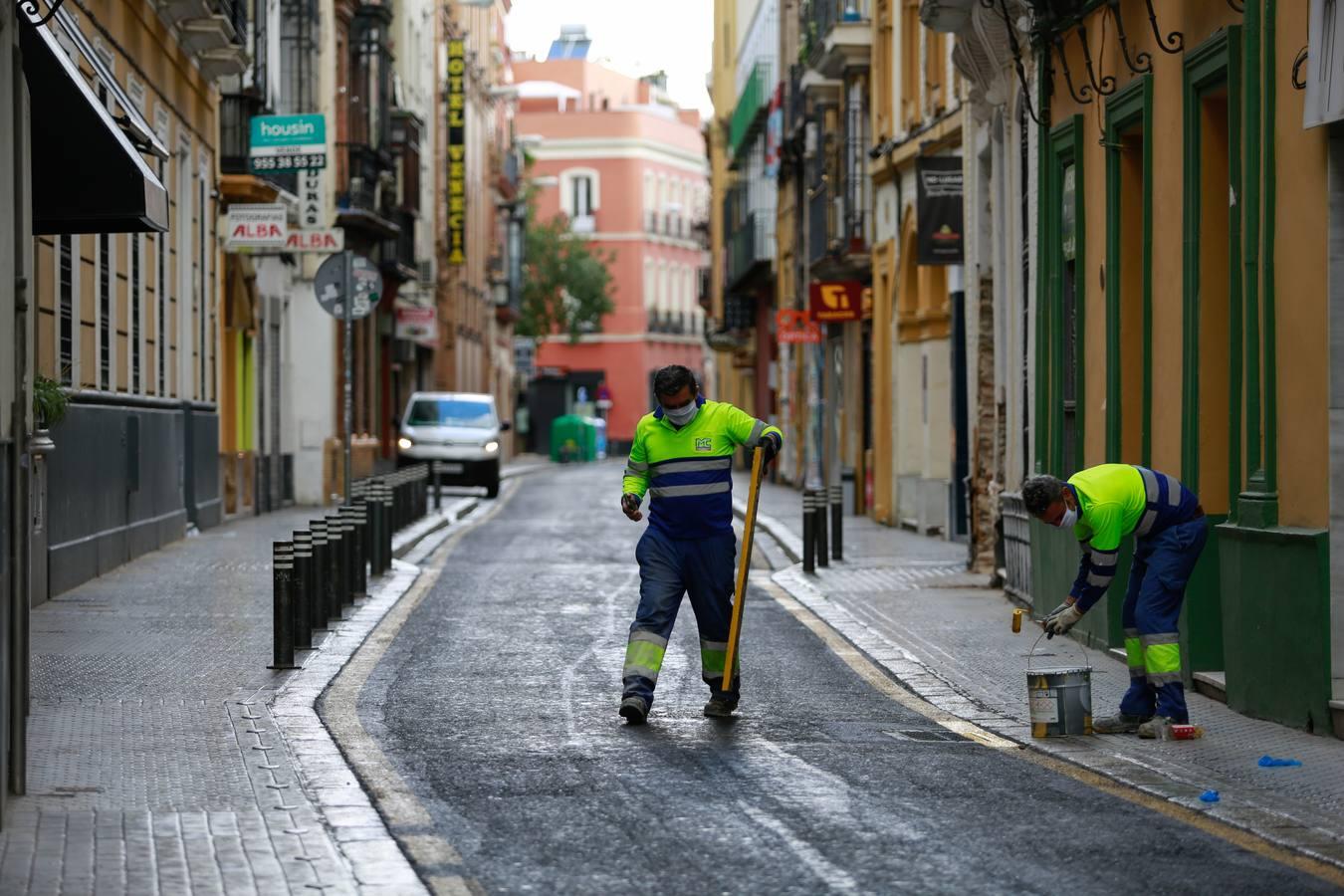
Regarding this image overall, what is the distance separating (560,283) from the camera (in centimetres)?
9088

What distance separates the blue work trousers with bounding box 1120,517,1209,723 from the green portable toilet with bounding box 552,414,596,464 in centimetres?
6940

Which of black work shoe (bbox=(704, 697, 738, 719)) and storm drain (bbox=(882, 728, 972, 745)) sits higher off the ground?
black work shoe (bbox=(704, 697, 738, 719))

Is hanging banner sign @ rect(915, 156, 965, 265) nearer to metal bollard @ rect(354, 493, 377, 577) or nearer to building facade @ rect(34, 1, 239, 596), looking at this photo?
metal bollard @ rect(354, 493, 377, 577)

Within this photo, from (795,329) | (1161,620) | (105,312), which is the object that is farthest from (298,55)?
(1161,620)

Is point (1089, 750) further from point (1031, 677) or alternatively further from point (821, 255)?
point (821, 255)

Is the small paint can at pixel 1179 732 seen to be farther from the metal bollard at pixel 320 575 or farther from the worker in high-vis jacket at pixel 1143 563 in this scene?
the metal bollard at pixel 320 575

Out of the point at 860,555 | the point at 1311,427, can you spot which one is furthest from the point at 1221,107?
the point at 860,555

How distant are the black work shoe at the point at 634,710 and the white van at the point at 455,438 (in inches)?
1136

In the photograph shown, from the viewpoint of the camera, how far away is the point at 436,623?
16.7 m

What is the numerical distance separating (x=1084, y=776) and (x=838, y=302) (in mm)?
26561

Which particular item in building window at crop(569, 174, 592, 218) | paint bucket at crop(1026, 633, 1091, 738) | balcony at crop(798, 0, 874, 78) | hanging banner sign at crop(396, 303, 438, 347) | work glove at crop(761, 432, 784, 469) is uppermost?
building window at crop(569, 174, 592, 218)

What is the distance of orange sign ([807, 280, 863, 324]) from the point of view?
118 ft

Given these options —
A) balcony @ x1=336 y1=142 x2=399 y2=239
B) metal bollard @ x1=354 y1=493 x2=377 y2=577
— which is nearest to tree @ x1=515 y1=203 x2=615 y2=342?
balcony @ x1=336 y1=142 x2=399 y2=239

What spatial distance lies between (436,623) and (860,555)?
28.0 ft
